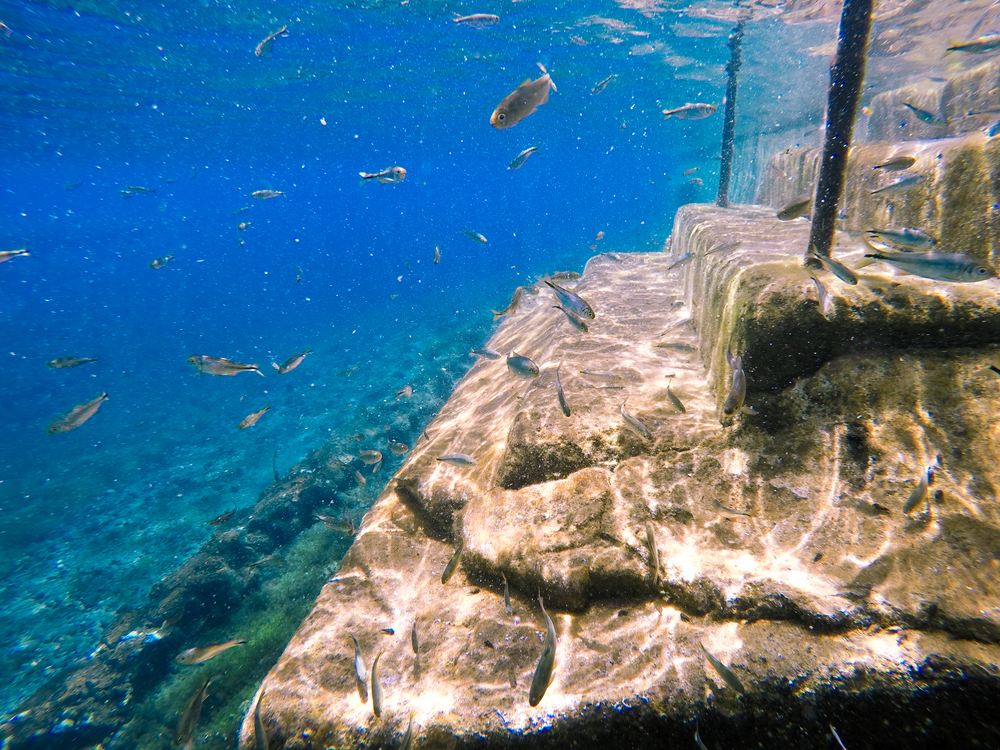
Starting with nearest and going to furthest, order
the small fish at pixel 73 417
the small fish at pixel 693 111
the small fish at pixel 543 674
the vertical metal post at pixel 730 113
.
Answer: the small fish at pixel 543 674, the small fish at pixel 73 417, the small fish at pixel 693 111, the vertical metal post at pixel 730 113

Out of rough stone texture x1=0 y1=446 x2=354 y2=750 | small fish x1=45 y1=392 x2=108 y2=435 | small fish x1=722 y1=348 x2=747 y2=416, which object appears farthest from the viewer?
rough stone texture x1=0 y1=446 x2=354 y2=750

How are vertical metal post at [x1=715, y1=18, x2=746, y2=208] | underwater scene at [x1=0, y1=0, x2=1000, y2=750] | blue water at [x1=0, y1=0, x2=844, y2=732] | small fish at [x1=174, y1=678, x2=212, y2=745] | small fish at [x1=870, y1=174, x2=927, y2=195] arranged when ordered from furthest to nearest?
blue water at [x1=0, y1=0, x2=844, y2=732]
vertical metal post at [x1=715, y1=18, x2=746, y2=208]
small fish at [x1=870, y1=174, x2=927, y2=195]
small fish at [x1=174, y1=678, x2=212, y2=745]
underwater scene at [x1=0, y1=0, x2=1000, y2=750]

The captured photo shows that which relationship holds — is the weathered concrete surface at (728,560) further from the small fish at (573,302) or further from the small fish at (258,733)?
the small fish at (573,302)

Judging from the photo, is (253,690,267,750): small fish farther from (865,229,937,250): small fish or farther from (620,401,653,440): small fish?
(865,229,937,250): small fish

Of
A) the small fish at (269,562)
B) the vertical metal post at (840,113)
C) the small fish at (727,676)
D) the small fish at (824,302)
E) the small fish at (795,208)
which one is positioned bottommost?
the small fish at (269,562)

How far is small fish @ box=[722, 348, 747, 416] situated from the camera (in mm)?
2801

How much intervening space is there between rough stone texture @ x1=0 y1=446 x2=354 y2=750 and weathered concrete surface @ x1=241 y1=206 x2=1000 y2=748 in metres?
5.98

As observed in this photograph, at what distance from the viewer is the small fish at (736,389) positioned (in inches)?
110

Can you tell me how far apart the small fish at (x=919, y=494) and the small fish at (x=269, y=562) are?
28.7 ft

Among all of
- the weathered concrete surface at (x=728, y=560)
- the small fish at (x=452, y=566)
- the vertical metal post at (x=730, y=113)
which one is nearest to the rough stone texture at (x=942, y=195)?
the weathered concrete surface at (x=728, y=560)

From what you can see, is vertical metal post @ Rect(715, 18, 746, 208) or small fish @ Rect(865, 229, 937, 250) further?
vertical metal post @ Rect(715, 18, 746, 208)

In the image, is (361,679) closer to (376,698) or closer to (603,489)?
(376,698)

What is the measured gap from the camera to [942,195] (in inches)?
153

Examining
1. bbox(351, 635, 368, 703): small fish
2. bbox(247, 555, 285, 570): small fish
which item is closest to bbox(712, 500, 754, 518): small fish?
bbox(351, 635, 368, 703): small fish
